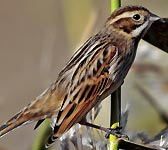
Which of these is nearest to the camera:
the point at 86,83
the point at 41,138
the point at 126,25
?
the point at 41,138

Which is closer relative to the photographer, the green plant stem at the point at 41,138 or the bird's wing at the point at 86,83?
the green plant stem at the point at 41,138

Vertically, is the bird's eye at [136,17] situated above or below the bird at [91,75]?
above

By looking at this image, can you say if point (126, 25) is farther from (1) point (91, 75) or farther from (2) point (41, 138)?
(2) point (41, 138)

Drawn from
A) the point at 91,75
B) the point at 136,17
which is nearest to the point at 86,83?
the point at 91,75

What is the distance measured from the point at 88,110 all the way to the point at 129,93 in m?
0.77

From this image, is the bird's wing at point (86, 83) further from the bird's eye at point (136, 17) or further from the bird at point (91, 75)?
the bird's eye at point (136, 17)

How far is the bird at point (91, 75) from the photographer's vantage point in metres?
1.88

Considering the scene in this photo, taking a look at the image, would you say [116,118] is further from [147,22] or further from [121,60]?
[121,60]

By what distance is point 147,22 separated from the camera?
1.85m

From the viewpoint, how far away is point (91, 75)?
6.35 ft

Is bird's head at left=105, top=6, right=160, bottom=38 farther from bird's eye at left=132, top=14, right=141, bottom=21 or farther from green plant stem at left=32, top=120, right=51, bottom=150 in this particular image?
green plant stem at left=32, top=120, right=51, bottom=150

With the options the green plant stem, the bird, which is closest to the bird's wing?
the bird

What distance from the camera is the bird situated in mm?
1878

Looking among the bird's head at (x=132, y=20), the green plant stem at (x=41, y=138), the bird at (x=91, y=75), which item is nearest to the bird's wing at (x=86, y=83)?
the bird at (x=91, y=75)
